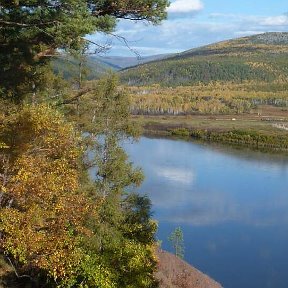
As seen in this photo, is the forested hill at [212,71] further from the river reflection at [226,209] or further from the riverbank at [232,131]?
the river reflection at [226,209]

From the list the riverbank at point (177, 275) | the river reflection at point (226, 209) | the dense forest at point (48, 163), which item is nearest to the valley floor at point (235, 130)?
the river reflection at point (226, 209)

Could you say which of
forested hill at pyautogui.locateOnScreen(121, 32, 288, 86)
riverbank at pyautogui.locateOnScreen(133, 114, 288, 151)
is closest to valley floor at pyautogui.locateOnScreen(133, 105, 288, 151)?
riverbank at pyautogui.locateOnScreen(133, 114, 288, 151)

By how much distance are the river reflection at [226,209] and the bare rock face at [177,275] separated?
201cm

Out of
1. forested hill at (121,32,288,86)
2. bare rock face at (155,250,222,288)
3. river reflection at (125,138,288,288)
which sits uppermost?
forested hill at (121,32,288,86)

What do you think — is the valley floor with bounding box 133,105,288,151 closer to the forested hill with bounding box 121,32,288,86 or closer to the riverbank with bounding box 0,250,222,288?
the riverbank with bounding box 0,250,222,288

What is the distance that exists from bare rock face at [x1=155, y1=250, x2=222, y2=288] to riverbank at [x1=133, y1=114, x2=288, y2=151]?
36826mm

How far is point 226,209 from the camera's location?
30.6 metres

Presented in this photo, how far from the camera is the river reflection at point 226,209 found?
72.2ft

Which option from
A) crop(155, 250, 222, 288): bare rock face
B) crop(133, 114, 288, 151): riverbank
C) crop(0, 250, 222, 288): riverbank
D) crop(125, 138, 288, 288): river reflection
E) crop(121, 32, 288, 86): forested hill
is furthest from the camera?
crop(121, 32, 288, 86): forested hill

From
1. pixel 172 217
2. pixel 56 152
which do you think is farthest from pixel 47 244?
pixel 172 217

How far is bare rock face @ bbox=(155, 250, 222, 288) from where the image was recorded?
16.2 m

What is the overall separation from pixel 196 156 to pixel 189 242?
24377 mm

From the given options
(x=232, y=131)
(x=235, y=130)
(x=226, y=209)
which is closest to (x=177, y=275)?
(x=226, y=209)

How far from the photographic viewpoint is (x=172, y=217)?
27.7 meters
